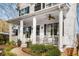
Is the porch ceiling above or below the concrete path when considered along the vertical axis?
above

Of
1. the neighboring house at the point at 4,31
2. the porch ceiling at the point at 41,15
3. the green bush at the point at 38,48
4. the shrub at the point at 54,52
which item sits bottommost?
the shrub at the point at 54,52

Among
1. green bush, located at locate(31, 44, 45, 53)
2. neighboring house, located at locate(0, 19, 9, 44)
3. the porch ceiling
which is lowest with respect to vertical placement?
green bush, located at locate(31, 44, 45, 53)

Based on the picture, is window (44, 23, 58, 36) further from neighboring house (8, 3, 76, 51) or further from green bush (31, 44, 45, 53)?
green bush (31, 44, 45, 53)

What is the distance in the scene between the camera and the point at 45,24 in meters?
3.27

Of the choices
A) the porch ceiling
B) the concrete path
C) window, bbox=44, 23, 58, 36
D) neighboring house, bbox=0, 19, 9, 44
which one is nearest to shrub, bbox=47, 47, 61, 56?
window, bbox=44, 23, 58, 36

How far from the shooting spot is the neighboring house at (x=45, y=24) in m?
3.22

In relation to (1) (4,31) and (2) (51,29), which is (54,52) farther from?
(1) (4,31)

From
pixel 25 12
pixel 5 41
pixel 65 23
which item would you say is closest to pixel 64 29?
pixel 65 23

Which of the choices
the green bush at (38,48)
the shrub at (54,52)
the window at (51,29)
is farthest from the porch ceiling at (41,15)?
the shrub at (54,52)

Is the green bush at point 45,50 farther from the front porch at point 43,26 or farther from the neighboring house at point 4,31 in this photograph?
the neighboring house at point 4,31

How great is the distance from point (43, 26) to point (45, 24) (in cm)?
4

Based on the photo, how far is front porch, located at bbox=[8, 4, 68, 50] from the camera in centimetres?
322

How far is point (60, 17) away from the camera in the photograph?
3219mm

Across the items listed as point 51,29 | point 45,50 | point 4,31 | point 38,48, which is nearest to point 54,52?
point 45,50
